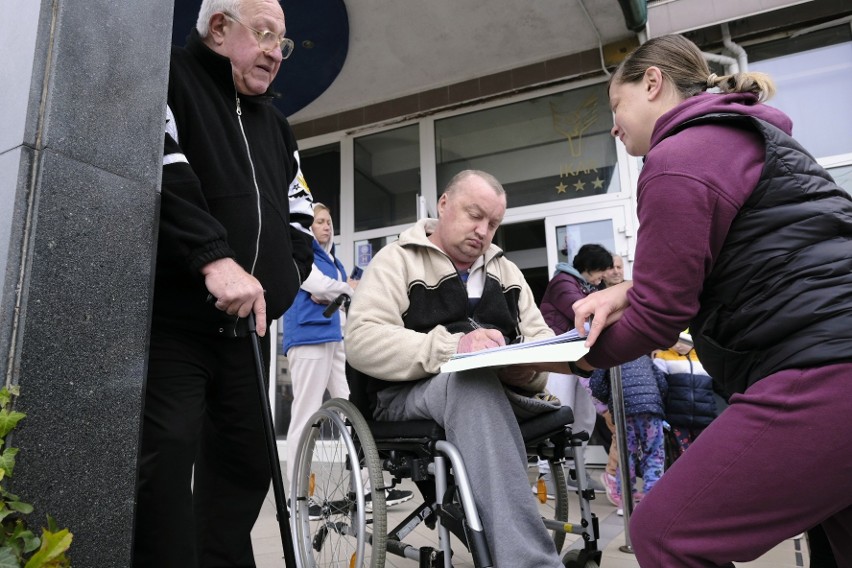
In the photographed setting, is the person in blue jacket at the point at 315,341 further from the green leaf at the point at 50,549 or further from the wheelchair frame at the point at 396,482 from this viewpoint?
the green leaf at the point at 50,549

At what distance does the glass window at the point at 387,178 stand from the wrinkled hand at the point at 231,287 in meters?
5.15

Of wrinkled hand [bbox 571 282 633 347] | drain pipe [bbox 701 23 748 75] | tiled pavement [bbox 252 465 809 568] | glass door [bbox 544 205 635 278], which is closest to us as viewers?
wrinkled hand [bbox 571 282 633 347]

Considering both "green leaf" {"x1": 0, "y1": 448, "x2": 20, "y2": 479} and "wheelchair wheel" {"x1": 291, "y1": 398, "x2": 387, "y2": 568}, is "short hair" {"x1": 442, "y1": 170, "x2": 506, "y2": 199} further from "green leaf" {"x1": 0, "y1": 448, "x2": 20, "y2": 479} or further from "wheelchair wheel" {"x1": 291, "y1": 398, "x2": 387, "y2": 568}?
"green leaf" {"x1": 0, "y1": 448, "x2": 20, "y2": 479}

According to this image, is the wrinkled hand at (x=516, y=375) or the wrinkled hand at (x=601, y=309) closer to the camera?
the wrinkled hand at (x=601, y=309)

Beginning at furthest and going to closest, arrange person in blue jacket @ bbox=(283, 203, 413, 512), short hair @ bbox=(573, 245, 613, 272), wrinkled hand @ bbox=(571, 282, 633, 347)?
short hair @ bbox=(573, 245, 613, 272), person in blue jacket @ bbox=(283, 203, 413, 512), wrinkled hand @ bbox=(571, 282, 633, 347)

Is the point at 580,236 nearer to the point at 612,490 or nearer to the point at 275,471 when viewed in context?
the point at 612,490

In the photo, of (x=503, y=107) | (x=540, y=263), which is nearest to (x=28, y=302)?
(x=540, y=263)

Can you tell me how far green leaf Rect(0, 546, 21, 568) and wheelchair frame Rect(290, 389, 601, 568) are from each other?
3.25ft

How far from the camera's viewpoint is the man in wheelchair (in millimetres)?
1630

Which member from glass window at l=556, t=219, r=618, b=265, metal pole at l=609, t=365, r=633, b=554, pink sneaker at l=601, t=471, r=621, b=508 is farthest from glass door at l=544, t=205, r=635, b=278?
metal pole at l=609, t=365, r=633, b=554

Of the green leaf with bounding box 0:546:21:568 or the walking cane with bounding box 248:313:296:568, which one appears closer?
the green leaf with bounding box 0:546:21:568

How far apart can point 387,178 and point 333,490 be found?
4.72m

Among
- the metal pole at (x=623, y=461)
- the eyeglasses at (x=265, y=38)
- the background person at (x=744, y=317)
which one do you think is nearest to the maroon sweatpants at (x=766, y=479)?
the background person at (x=744, y=317)

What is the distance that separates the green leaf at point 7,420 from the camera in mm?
953
